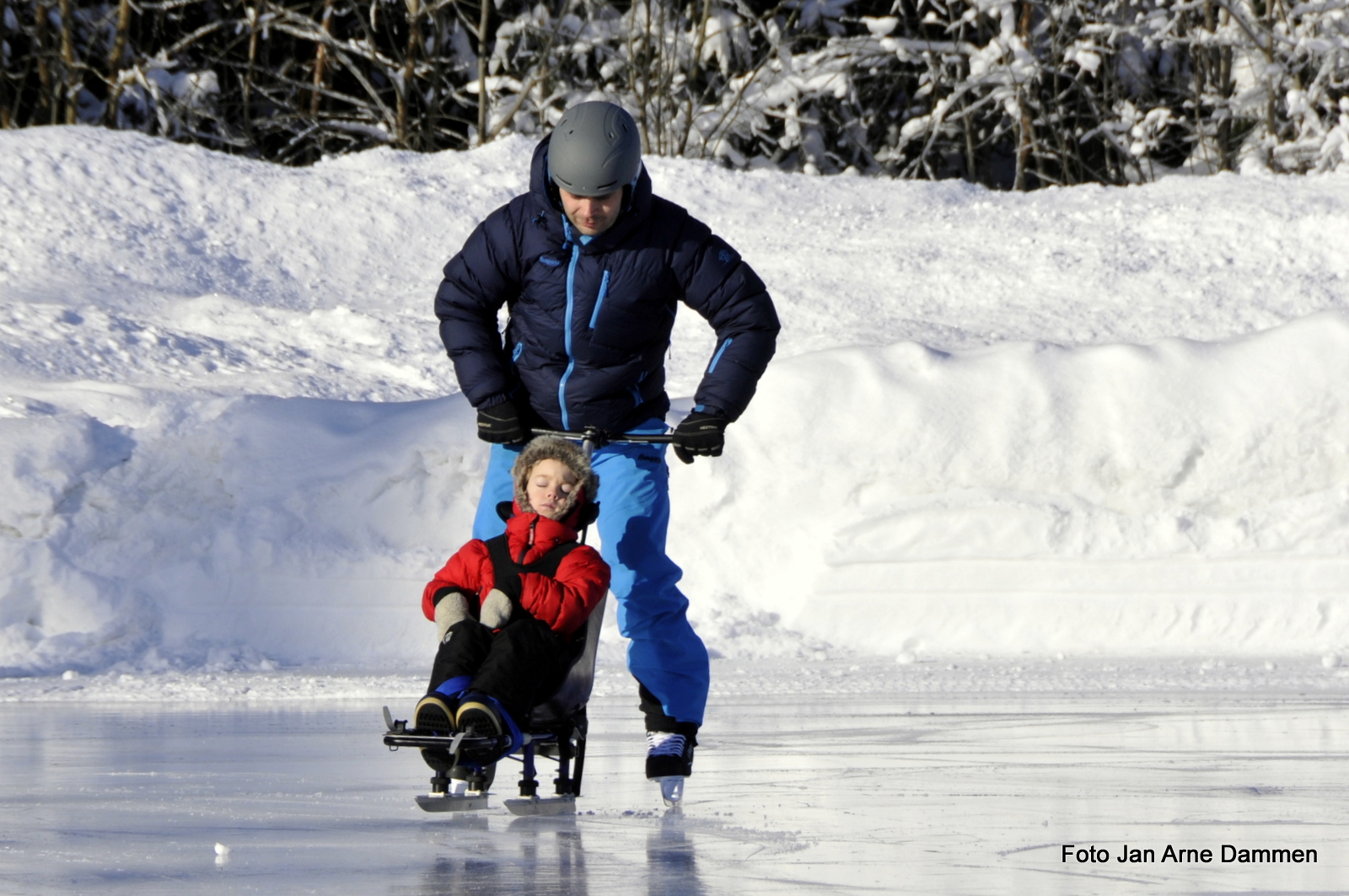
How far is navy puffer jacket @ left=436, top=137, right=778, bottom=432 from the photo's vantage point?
4641 millimetres

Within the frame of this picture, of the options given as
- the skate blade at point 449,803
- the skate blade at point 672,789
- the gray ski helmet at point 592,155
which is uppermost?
the gray ski helmet at point 592,155

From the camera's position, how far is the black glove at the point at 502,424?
4.64 meters

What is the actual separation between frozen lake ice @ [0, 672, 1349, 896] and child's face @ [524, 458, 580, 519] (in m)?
0.73

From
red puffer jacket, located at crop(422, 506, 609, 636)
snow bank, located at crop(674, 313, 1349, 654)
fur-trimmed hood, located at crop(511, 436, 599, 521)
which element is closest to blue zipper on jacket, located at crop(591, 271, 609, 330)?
fur-trimmed hood, located at crop(511, 436, 599, 521)

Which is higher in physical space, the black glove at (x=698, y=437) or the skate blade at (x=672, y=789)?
the black glove at (x=698, y=437)

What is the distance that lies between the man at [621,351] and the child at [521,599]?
17 centimetres

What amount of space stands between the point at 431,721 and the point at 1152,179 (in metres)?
19.7

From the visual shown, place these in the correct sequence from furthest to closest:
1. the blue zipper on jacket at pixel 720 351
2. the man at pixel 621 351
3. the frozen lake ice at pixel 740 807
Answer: the blue zipper on jacket at pixel 720 351, the man at pixel 621 351, the frozen lake ice at pixel 740 807

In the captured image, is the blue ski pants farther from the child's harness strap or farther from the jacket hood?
the jacket hood

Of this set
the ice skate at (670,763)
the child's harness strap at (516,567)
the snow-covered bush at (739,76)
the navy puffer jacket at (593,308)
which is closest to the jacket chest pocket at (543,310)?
the navy puffer jacket at (593,308)

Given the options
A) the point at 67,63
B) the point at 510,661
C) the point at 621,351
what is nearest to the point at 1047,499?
the point at 621,351

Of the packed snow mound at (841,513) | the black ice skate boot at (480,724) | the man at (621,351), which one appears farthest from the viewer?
the packed snow mound at (841,513)

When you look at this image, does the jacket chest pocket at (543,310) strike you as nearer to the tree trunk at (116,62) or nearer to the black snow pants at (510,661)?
the black snow pants at (510,661)

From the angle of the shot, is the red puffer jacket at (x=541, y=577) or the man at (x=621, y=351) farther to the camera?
the man at (x=621, y=351)
